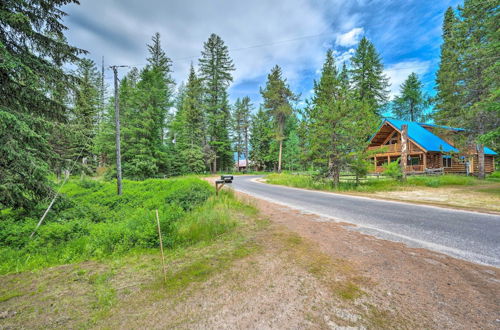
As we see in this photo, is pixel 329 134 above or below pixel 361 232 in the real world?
above

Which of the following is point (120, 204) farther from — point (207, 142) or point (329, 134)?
point (207, 142)

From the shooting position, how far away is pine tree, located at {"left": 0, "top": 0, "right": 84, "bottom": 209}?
14.8ft

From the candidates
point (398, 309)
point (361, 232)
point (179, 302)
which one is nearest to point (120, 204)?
point (179, 302)

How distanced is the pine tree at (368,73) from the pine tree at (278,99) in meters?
9.43

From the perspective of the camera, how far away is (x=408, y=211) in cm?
660

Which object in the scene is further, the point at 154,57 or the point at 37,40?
the point at 154,57

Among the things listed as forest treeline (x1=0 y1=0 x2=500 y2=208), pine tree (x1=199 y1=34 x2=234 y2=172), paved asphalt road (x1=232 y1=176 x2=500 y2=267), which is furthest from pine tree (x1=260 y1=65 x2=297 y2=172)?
paved asphalt road (x1=232 y1=176 x2=500 y2=267)

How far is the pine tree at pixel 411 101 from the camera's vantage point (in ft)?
113

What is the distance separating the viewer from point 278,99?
100ft

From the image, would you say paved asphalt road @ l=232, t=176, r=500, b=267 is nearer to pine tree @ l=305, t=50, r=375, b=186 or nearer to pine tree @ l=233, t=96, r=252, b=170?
pine tree @ l=305, t=50, r=375, b=186

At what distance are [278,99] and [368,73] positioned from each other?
43.2 ft

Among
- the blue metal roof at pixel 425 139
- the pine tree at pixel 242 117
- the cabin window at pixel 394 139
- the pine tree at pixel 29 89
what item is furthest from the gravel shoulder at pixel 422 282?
the pine tree at pixel 242 117

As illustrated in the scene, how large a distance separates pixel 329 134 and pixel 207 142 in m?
22.1

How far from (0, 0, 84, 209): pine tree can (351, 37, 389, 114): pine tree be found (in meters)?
30.8
